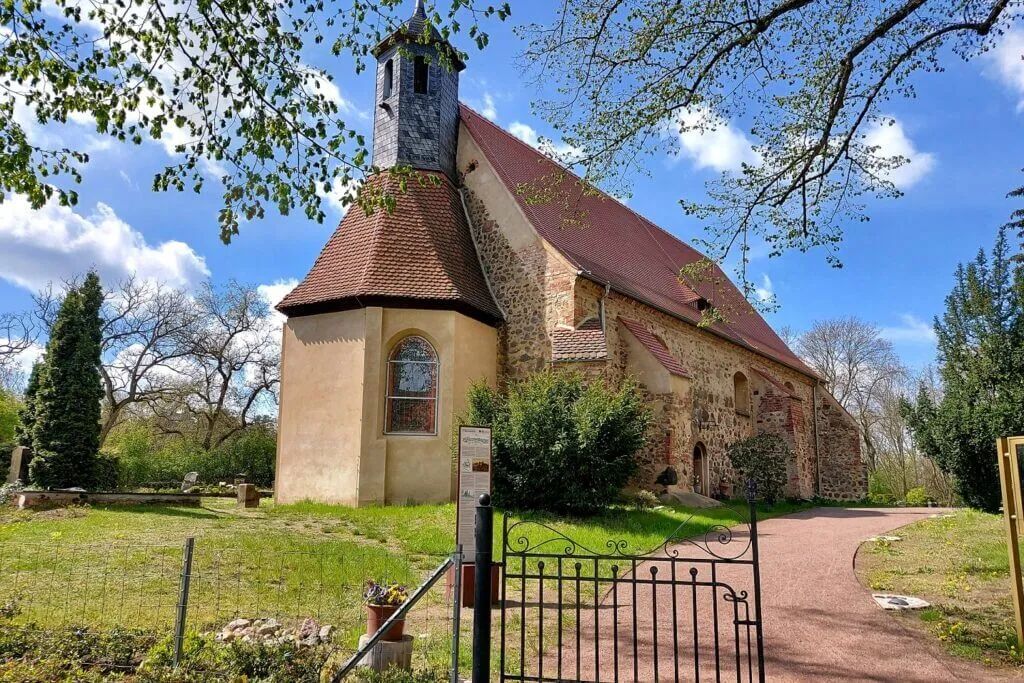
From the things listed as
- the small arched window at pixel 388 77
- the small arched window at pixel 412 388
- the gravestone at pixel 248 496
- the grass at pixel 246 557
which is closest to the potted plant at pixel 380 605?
the grass at pixel 246 557

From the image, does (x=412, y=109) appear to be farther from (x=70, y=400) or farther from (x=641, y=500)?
(x=641, y=500)

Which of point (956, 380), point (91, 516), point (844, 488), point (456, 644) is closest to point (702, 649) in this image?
point (456, 644)

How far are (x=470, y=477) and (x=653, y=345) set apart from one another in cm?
991

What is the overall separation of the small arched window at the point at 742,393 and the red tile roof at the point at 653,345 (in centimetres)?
655

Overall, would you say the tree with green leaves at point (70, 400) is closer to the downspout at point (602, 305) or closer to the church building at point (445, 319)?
the church building at point (445, 319)

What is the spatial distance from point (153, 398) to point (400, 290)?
1941cm

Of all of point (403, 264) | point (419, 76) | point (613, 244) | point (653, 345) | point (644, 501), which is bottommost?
point (644, 501)

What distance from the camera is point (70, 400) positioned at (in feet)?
51.0

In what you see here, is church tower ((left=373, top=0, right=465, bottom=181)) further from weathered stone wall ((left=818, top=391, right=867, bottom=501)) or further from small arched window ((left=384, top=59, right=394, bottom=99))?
weathered stone wall ((left=818, top=391, right=867, bottom=501))

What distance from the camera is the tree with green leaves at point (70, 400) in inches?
598

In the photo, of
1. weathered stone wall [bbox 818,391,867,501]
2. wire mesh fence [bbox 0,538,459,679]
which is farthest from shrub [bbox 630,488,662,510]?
weathered stone wall [bbox 818,391,867,501]

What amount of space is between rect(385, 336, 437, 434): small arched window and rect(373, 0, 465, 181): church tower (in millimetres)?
5061

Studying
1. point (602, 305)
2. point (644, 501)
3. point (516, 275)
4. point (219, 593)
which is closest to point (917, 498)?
point (644, 501)

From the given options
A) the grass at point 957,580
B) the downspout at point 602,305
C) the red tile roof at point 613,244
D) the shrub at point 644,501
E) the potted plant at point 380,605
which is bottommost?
the grass at point 957,580
